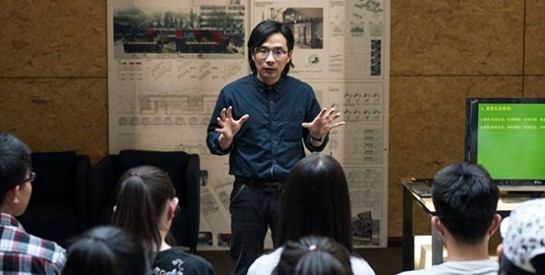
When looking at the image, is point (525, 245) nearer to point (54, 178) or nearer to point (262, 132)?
point (262, 132)

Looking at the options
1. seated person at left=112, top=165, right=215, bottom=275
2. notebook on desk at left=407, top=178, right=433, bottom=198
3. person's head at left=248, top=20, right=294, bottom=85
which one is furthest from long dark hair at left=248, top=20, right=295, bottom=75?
seated person at left=112, top=165, right=215, bottom=275

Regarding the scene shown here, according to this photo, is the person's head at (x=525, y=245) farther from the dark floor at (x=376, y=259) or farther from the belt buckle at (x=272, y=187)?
the dark floor at (x=376, y=259)

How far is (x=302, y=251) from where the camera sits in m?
1.84

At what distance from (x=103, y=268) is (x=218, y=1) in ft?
14.2

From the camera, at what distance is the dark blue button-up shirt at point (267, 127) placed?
403 centimetres

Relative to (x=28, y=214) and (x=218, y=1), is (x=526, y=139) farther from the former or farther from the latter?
(x=28, y=214)

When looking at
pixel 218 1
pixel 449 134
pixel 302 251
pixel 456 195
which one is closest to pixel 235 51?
pixel 218 1

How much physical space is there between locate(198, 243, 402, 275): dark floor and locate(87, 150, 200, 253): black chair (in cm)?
27

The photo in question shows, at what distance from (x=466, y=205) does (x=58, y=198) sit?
3702 millimetres

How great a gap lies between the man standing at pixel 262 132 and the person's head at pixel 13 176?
1551 mm

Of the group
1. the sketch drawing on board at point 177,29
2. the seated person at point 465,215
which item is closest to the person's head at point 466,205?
the seated person at point 465,215

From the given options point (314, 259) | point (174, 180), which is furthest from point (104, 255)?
point (174, 180)

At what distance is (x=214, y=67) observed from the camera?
19.2 feet

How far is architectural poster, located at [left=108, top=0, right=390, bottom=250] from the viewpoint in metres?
5.82
